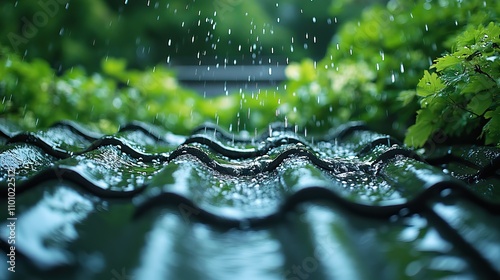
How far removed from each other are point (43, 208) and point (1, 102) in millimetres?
3721

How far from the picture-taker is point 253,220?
1.58m

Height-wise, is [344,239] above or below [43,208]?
below

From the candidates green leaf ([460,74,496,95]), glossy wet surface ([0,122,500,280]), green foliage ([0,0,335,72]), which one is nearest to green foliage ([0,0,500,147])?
green leaf ([460,74,496,95])

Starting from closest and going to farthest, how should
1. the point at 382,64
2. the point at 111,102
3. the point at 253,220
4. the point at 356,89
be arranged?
the point at 253,220
the point at 382,64
the point at 356,89
the point at 111,102

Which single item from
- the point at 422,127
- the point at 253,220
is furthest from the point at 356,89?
the point at 253,220

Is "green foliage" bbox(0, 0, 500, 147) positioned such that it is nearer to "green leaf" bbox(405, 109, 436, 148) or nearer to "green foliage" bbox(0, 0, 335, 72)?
"green leaf" bbox(405, 109, 436, 148)

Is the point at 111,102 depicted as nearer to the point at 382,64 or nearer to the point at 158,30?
the point at 382,64

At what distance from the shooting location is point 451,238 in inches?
55.4

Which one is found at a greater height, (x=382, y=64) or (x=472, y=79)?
(x=382, y=64)

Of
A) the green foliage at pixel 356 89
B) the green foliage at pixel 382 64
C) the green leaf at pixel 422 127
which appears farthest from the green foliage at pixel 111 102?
the green leaf at pixel 422 127

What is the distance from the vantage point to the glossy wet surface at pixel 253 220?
130cm

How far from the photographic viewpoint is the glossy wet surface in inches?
51.1

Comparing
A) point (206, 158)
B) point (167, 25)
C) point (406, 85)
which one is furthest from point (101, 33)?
point (206, 158)

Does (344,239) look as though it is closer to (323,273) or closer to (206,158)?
(323,273)
